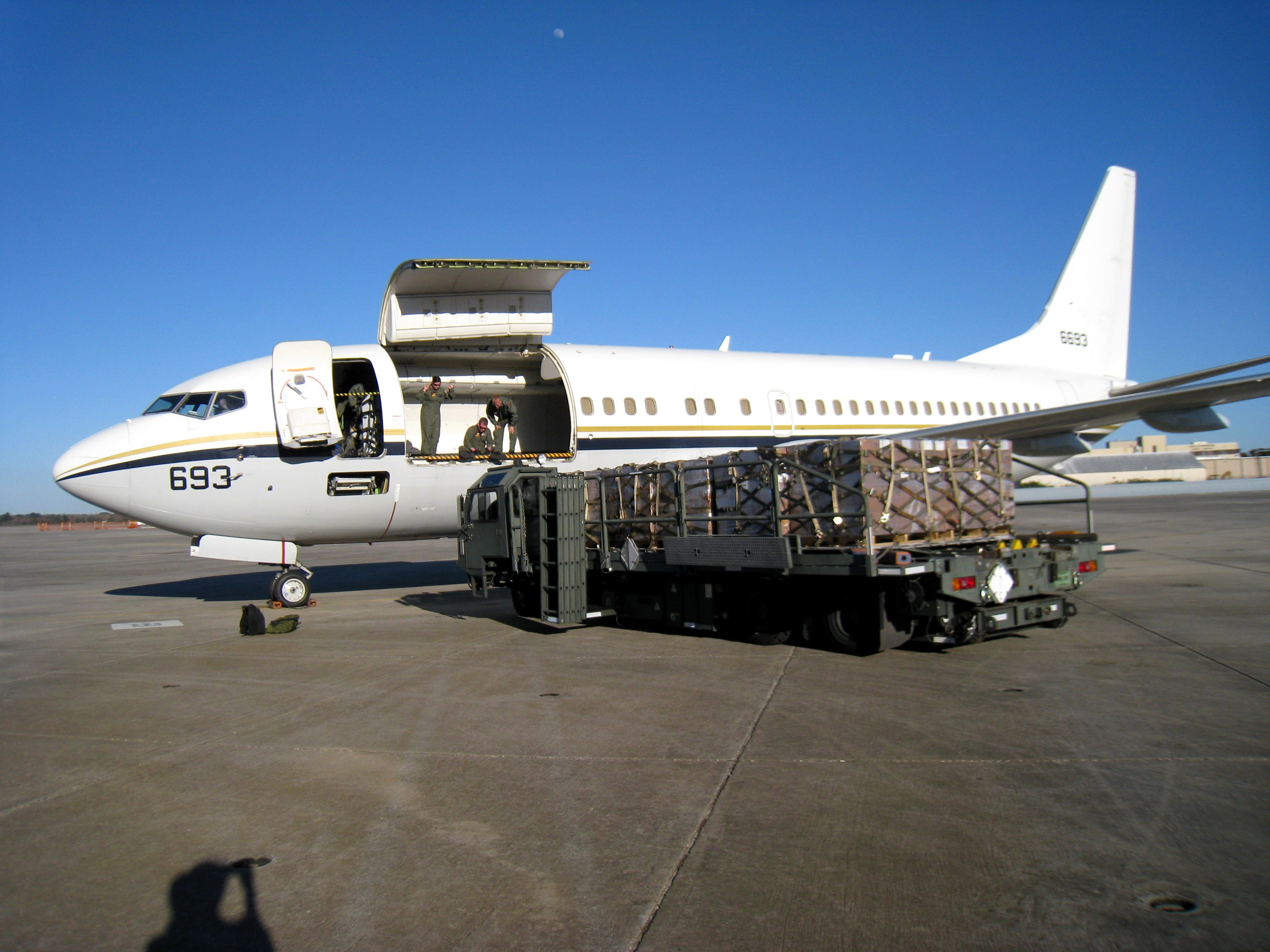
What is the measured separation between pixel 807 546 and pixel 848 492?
0.84 metres

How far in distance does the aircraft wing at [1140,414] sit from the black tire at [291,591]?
10.1 m

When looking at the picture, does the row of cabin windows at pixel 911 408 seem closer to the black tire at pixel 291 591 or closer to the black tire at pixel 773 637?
the black tire at pixel 773 637

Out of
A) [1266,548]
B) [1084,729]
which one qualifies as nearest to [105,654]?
[1084,729]

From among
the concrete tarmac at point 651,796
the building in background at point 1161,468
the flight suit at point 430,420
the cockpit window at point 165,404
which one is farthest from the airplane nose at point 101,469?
the building in background at point 1161,468

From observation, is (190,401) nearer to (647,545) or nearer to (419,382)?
(419,382)

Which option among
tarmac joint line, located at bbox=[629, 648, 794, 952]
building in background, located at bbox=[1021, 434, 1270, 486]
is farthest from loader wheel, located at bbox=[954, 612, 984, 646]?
building in background, located at bbox=[1021, 434, 1270, 486]

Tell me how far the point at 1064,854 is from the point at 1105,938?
767 millimetres

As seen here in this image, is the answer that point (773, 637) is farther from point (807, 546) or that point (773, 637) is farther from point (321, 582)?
point (321, 582)

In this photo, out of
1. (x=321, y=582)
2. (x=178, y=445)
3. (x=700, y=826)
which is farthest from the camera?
(x=321, y=582)

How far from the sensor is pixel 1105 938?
346cm

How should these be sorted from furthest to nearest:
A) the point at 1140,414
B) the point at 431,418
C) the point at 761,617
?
1. the point at 431,418
2. the point at 1140,414
3. the point at 761,617

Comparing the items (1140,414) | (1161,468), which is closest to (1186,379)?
(1140,414)

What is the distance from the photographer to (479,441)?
1598 cm

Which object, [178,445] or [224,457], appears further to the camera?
[224,457]
